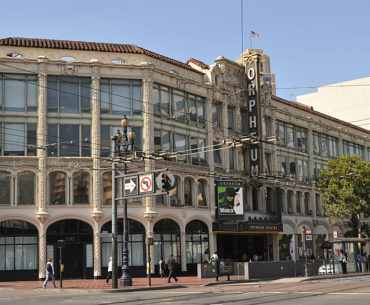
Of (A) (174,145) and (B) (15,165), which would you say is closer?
(B) (15,165)

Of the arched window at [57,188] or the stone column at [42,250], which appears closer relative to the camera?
the stone column at [42,250]

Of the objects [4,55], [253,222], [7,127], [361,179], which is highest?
[4,55]

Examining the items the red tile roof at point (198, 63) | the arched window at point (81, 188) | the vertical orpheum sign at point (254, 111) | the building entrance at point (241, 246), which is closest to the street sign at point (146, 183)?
the arched window at point (81, 188)

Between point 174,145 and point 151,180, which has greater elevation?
point 174,145

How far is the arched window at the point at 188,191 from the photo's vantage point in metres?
45.2

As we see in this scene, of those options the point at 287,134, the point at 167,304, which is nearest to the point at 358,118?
the point at 287,134

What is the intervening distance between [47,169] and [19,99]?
5.31 meters

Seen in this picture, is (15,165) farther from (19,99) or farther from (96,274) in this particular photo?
(96,274)

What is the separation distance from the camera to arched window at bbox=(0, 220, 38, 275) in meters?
39.2

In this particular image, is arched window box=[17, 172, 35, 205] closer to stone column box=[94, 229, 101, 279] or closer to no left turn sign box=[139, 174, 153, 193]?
stone column box=[94, 229, 101, 279]

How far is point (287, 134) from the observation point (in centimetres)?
5722

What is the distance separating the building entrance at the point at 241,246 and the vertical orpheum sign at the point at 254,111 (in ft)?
19.0

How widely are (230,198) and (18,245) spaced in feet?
56.4

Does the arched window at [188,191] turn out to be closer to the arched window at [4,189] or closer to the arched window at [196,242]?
the arched window at [196,242]
